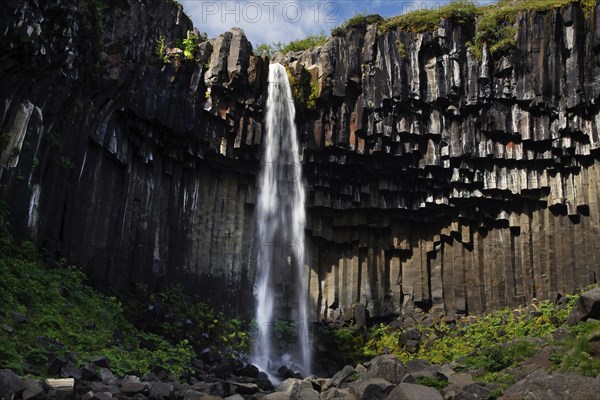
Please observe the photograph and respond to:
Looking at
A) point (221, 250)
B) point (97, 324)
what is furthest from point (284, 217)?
point (97, 324)

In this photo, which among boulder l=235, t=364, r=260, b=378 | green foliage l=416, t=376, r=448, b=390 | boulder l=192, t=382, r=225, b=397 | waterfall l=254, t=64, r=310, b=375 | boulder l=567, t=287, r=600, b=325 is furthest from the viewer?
waterfall l=254, t=64, r=310, b=375

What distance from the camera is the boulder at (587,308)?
17.2 meters

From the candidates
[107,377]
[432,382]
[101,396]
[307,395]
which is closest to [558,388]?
[432,382]

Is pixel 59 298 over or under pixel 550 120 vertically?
under

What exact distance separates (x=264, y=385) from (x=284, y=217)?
9.41 m

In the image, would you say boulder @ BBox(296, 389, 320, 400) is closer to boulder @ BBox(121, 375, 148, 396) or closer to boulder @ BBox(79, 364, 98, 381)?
boulder @ BBox(121, 375, 148, 396)

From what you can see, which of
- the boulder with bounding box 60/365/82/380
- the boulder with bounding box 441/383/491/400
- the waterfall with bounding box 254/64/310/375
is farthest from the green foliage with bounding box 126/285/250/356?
the boulder with bounding box 441/383/491/400

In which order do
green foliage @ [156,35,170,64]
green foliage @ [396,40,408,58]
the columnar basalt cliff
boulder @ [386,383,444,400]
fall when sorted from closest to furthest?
boulder @ [386,383,444,400]
the columnar basalt cliff
green foliage @ [156,35,170,64]
green foliage @ [396,40,408,58]

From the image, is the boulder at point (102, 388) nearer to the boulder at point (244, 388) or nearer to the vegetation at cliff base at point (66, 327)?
the vegetation at cliff base at point (66, 327)

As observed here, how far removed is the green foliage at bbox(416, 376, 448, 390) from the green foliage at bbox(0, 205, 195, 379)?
18.1ft

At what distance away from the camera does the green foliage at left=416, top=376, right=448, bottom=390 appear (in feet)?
47.7

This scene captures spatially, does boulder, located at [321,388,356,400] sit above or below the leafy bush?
below

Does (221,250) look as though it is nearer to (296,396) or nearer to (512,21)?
(296,396)

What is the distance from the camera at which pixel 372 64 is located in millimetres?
26047
